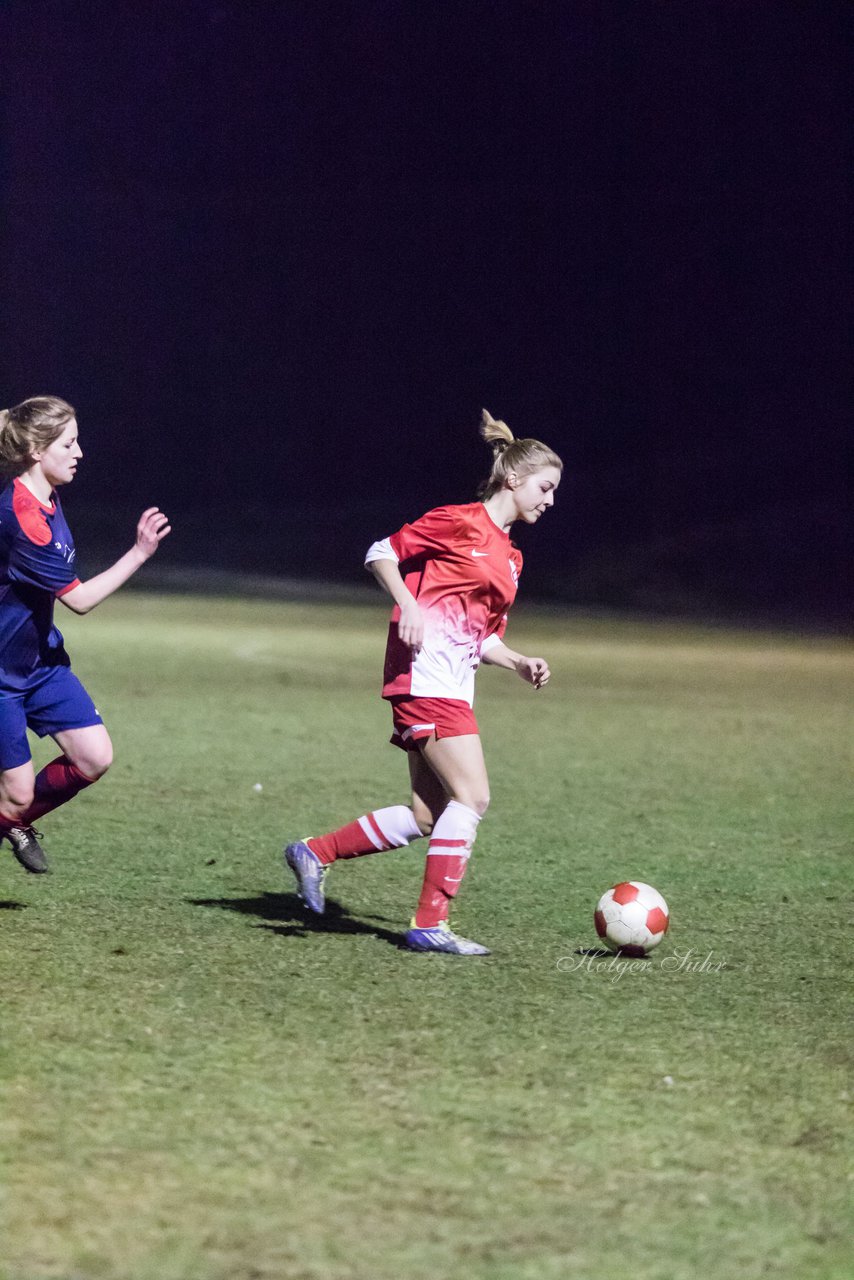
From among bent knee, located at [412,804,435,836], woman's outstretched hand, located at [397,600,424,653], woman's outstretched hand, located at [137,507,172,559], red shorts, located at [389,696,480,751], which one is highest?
woman's outstretched hand, located at [137,507,172,559]

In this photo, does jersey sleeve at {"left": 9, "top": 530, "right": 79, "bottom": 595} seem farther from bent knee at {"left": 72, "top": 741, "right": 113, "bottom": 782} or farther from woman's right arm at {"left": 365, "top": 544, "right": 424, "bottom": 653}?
woman's right arm at {"left": 365, "top": 544, "right": 424, "bottom": 653}

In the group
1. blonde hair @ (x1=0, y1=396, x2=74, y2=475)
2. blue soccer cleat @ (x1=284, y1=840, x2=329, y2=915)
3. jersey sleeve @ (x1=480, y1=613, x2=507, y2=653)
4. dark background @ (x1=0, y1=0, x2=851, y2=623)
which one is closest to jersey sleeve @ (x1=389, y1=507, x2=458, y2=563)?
jersey sleeve @ (x1=480, y1=613, x2=507, y2=653)

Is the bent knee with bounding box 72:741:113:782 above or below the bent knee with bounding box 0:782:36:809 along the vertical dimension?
above

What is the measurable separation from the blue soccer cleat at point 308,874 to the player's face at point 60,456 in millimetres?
1359

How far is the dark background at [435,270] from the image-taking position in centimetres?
2820

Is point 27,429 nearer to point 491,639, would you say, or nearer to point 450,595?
point 450,595

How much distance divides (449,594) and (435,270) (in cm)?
2722

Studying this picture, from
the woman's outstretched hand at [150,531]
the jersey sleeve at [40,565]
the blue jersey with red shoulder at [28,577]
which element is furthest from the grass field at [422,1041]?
the woman's outstretched hand at [150,531]

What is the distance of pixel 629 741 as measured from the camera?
10211mm

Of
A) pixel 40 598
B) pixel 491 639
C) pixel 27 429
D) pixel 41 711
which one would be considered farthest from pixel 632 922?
pixel 27 429

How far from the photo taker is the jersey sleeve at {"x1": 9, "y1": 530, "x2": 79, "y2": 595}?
5.01 meters

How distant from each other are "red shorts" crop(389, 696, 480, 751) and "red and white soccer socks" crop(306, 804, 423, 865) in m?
0.33

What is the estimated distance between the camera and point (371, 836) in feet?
17.0

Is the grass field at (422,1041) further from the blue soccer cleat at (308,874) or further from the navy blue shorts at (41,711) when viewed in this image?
the navy blue shorts at (41,711)
